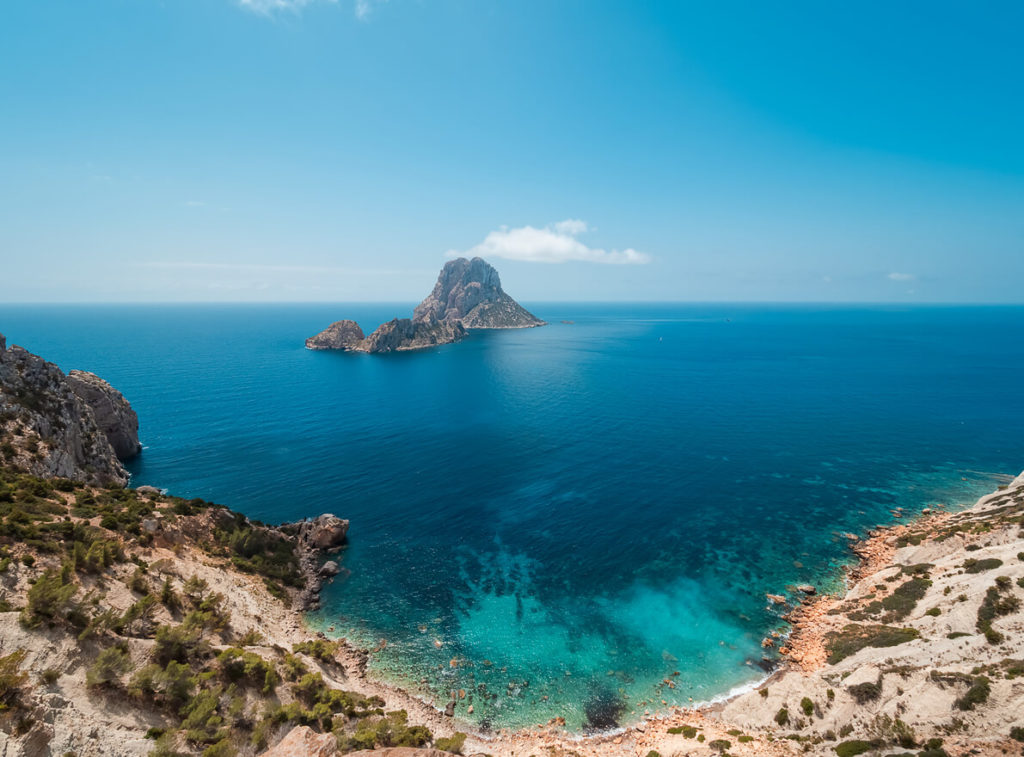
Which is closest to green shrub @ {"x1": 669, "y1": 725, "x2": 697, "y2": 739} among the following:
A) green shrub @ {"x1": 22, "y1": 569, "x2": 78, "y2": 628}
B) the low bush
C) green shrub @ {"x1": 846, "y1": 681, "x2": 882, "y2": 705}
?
the low bush

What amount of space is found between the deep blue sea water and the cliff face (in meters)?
10.4

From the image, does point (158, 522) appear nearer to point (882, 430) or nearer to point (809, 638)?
point (809, 638)

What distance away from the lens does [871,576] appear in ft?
163

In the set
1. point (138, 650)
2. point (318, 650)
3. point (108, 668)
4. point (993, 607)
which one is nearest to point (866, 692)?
point (993, 607)

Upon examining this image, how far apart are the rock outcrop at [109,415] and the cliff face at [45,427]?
13577mm

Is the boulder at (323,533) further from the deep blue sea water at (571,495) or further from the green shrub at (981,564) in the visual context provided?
the green shrub at (981,564)

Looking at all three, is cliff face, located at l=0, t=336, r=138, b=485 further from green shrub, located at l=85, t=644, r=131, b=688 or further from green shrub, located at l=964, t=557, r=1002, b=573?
green shrub, located at l=964, t=557, r=1002, b=573

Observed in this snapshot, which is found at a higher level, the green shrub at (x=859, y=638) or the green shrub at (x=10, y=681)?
the green shrub at (x=10, y=681)

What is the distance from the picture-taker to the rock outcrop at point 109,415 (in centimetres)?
7569

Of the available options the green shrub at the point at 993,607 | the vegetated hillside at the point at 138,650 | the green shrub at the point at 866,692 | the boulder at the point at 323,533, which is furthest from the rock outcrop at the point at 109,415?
the green shrub at the point at 993,607

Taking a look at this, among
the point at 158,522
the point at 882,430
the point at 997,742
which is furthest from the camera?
the point at 882,430

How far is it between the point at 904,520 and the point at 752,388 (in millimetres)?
90313

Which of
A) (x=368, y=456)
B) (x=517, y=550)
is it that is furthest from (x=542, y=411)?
(x=517, y=550)

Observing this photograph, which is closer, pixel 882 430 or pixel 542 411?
pixel 882 430
